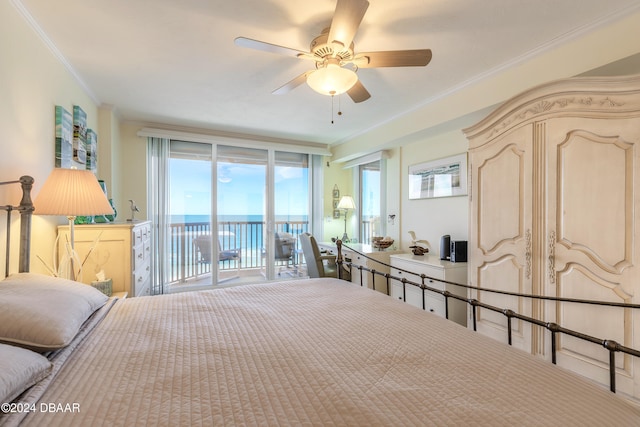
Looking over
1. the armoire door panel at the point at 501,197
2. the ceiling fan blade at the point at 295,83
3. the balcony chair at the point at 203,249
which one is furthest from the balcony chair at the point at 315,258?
the ceiling fan blade at the point at 295,83

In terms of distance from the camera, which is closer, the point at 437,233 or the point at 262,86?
the point at 262,86

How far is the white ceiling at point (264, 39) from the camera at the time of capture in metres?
1.66

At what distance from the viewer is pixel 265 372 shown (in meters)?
0.88

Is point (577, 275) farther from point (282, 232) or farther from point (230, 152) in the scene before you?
point (230, 152)

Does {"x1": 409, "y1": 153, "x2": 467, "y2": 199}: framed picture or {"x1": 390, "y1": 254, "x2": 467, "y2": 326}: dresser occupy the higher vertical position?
{"x1": 409, "y1": 153, "x2": 467, "y2": 199}: framed picture

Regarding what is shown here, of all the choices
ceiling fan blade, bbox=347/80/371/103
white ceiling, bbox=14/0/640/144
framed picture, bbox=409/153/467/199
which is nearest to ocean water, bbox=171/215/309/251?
white ceiling, bbox=14/0/640/144

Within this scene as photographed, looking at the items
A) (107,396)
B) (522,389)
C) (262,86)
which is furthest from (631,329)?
(262,86)

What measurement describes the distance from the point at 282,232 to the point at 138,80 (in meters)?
2.83

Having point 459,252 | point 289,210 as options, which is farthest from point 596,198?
point 289,210

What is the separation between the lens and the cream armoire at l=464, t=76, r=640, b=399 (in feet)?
5.08

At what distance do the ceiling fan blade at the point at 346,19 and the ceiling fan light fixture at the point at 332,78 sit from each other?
0.47 feet

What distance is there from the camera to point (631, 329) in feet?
5.06

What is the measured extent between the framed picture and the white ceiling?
76 centimetres

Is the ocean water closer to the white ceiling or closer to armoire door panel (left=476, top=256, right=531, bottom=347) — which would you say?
the white ceiling
